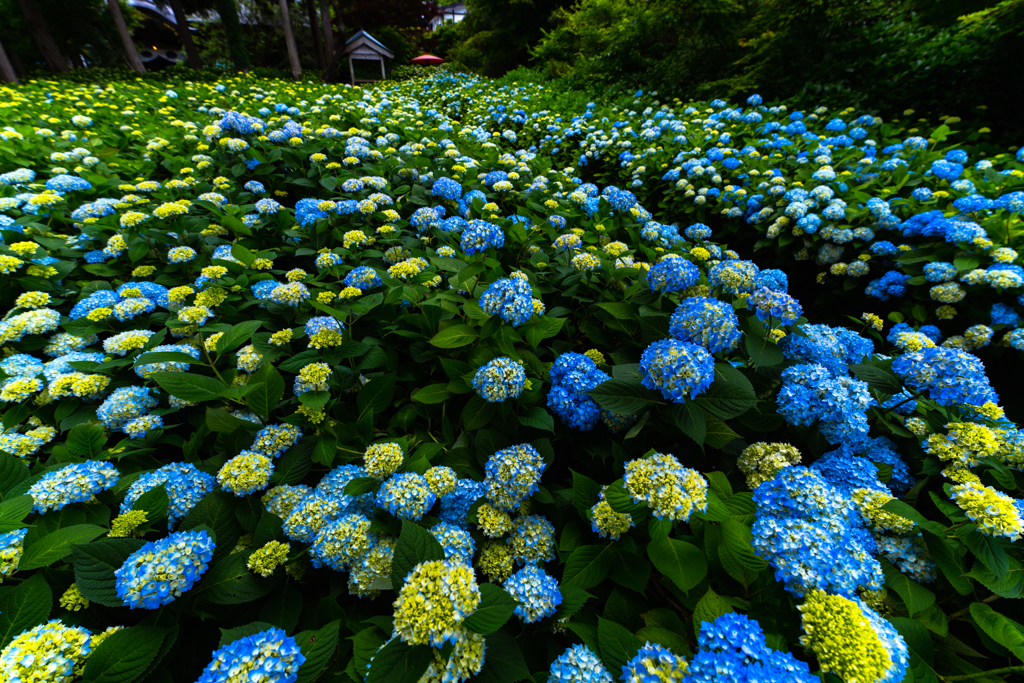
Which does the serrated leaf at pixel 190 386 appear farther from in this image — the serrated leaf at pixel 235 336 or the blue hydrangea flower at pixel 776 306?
the blue hydrangea flower at pixel 776 306

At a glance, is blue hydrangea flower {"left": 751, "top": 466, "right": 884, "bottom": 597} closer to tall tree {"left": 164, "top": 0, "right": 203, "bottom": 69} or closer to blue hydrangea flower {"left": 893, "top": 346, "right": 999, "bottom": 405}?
blue hydrangea flower {"left": 893, "top": 346, "right": 999, "bottom": 405}

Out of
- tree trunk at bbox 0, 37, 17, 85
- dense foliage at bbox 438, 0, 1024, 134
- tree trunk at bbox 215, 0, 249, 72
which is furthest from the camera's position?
tree trunk at bbox 215, 0, 249, 72

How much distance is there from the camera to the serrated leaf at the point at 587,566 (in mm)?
1223

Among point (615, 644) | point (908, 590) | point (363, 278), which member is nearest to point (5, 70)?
point (363, 278)

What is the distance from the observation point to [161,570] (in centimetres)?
101

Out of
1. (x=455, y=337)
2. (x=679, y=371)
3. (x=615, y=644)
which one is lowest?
(x=615, y=644)

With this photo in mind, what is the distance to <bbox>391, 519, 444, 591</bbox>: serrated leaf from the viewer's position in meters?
1.04

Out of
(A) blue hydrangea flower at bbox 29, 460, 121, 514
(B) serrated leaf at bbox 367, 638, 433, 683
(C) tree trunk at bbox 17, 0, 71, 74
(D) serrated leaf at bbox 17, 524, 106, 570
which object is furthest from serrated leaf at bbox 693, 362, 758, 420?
(C) tree trunk at bbox 17, 0, 71, 74

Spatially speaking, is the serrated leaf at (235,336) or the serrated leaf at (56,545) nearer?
the serrated leaf at (56,545)

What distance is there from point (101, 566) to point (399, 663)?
0.87m

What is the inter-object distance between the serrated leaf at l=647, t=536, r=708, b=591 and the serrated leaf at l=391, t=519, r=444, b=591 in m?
0.64

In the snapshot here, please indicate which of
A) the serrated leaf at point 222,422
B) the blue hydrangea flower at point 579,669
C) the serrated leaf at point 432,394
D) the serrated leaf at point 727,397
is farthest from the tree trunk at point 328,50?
the blue hydrangea flower at point 579,669

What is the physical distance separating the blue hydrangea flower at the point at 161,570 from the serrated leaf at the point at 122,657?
2.6 inches

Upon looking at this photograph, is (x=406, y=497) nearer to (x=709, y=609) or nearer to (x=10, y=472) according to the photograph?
(x=709, y=609)
